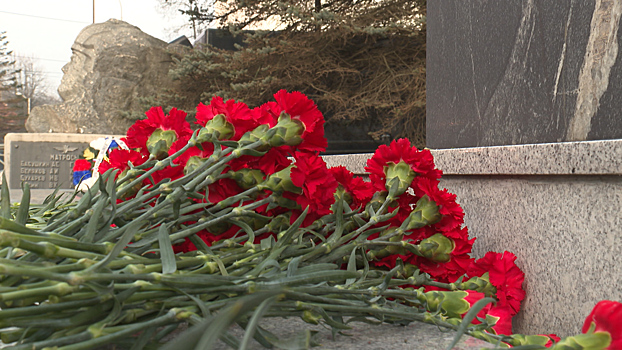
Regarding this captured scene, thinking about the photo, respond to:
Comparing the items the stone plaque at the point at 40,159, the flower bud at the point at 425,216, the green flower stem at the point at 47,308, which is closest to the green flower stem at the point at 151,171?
the green flower stem at the point at 47,308

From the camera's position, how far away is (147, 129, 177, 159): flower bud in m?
0.71

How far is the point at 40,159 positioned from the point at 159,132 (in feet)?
16.0

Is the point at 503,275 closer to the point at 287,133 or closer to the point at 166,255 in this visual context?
the point at 287,133

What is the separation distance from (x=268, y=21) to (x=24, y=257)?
6127 millimetres

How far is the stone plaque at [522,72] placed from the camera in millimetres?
955

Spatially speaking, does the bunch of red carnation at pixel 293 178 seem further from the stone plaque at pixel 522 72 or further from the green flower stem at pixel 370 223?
the stone plaque at pixel 522 72

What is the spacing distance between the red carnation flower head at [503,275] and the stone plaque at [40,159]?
4.83 m

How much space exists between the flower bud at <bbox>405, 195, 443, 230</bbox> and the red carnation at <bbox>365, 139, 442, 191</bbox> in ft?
0.16

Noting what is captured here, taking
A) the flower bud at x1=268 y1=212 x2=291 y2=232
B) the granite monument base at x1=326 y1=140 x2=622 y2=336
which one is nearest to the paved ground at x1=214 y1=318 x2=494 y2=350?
the flower bud at x1=268 y1=212 x2=291 y2=232

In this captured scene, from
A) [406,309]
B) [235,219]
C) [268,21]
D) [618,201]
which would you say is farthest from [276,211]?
Result: [268,21]

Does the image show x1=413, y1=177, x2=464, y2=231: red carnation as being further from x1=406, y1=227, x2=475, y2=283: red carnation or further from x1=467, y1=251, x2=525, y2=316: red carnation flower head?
x1=467, y1=251, x2=525, y2=316: red carnation flower head

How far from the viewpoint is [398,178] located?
0.70 metres

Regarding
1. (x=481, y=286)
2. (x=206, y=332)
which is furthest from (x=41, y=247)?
(x=481, y=286)

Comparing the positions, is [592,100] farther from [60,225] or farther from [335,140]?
[335,140]
